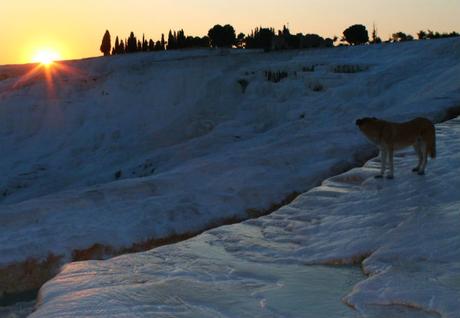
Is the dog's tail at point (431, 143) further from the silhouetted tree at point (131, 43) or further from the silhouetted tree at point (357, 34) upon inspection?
the silhouetted tree at point (131, 43)

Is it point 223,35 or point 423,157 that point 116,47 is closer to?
point 223,35

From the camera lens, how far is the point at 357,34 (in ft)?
161

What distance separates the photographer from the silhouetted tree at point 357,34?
49.0 m

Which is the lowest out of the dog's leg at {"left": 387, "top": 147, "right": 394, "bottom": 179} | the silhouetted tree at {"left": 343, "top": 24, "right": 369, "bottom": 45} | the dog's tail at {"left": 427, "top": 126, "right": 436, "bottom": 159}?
the dog's leg at {"left": 387, "top": 147, "right": 394, "bottom": 179}

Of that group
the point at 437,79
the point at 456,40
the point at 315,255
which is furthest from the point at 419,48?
the point at 315,255

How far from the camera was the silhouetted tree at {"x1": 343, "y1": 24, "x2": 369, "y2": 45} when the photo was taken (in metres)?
49.0

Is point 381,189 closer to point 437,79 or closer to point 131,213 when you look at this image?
point 131,213

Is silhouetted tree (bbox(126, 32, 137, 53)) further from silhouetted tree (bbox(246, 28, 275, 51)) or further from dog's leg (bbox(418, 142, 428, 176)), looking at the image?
dog's leg (bbox(418, 142, 428, 176))

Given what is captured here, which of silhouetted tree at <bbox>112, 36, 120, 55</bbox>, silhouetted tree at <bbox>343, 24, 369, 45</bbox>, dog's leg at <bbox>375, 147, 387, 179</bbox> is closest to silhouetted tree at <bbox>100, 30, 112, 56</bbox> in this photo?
silhouetted tree at <bbox>112, 36, 120, 55</bbox>

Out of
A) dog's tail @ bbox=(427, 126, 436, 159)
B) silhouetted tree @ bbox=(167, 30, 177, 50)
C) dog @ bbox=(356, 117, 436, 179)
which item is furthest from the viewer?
silhouetted tree @ bbox=(167, 30, 177, 50)

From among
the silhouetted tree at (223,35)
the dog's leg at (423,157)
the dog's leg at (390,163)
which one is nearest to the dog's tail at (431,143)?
the dog's leg at (423,157)

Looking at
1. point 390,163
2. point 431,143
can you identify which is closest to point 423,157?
point 431,143

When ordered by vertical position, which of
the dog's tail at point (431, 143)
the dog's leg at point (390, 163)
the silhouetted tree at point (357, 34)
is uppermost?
the silhouetted tree at point (357, 34)

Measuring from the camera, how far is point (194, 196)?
12.2m
